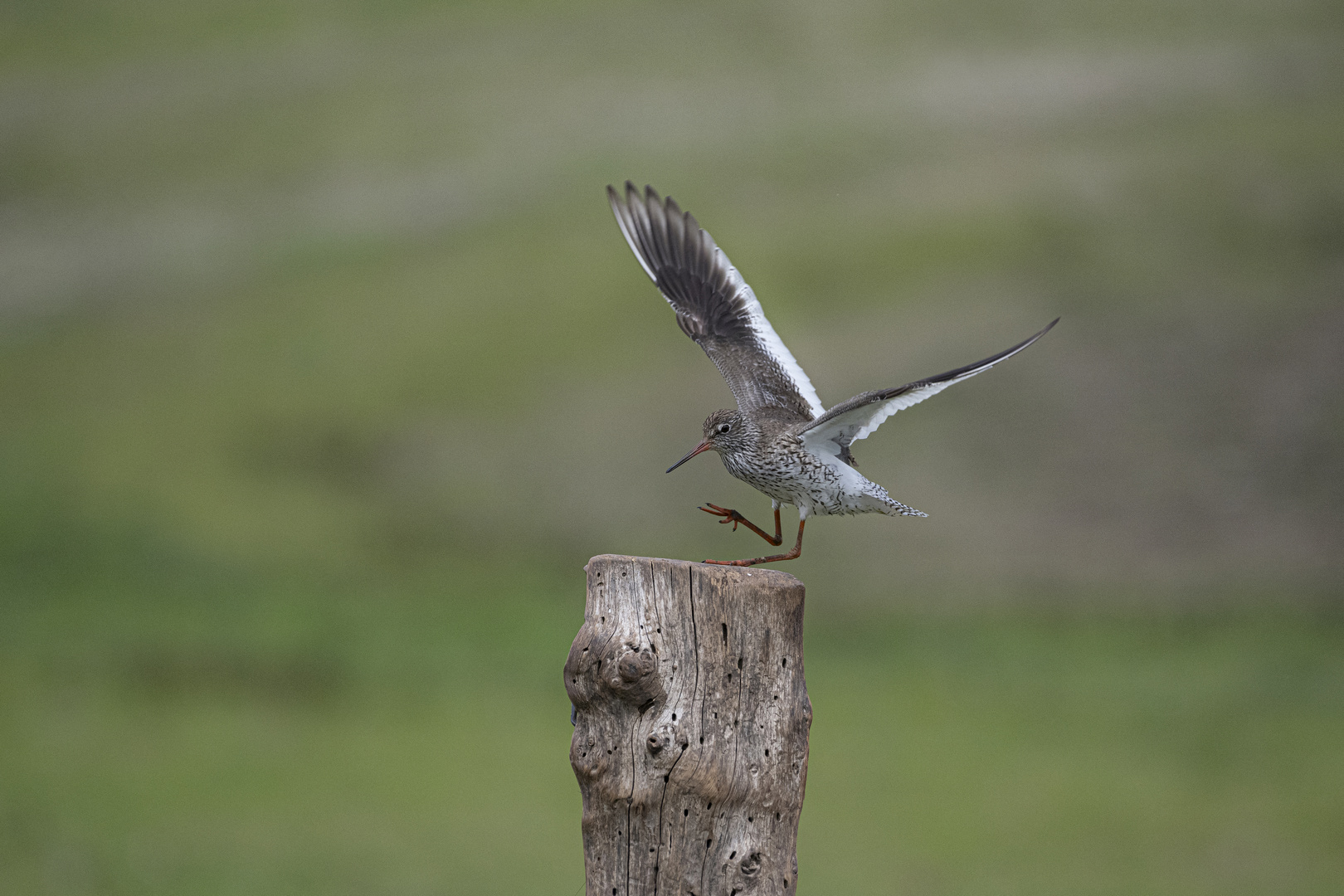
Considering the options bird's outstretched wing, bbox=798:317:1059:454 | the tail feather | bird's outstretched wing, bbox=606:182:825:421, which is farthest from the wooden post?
bird's outstretched wing, bbox=606:182:825:421

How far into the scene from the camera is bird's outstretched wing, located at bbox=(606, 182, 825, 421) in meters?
6.74

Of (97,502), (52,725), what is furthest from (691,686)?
(97,502)

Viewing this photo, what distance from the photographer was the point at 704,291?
22.8ft

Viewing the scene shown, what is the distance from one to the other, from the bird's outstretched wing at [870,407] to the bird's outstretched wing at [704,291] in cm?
95

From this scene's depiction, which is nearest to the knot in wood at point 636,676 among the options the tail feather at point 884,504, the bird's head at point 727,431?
the bird's head at point 727,431

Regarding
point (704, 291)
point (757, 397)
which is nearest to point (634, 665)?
point (757, 397)

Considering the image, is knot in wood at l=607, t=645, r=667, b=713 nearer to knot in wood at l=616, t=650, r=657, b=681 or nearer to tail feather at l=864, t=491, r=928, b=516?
knot in wood at l=616, t=650, r=657, b=681

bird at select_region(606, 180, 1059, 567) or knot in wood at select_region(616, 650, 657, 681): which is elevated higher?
bird at select_region(606, 180, 1059, 567)

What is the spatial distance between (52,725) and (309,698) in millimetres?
3388

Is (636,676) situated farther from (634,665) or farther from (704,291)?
(704,291)

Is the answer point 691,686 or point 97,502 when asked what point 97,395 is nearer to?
point 97,502

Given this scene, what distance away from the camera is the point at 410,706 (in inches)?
672

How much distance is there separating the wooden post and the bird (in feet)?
2.45

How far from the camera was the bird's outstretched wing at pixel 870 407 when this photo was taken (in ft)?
16.2
